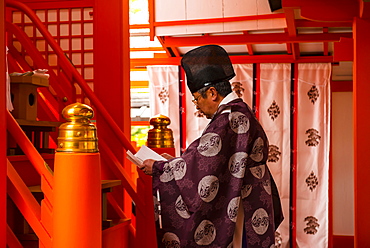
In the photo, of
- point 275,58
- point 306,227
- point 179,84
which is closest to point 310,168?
point 306,227

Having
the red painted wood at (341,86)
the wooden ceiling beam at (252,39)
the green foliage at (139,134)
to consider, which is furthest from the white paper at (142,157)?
the green foliage at (139,134)

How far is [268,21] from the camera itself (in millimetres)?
6672

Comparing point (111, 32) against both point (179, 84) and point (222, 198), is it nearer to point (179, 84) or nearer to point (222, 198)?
point (222, 198)

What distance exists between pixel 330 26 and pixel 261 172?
3538 mm

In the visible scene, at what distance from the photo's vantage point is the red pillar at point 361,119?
543cm

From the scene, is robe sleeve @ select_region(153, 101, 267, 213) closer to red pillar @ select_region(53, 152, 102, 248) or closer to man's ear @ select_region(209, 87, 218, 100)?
man's ear @ select_region(209, 87, 218, 100)

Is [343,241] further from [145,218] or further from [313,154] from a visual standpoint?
[145,218]

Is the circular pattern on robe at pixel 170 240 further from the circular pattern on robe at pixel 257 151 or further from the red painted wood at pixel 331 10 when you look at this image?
the red painted wood at pixel 331 10

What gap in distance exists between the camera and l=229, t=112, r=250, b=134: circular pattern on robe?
3215 millimetres

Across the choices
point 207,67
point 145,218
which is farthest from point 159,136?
point 207,67

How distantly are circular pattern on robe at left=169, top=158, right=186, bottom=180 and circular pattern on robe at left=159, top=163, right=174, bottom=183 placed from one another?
0.02 m

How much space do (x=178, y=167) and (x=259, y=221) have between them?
0.56 m

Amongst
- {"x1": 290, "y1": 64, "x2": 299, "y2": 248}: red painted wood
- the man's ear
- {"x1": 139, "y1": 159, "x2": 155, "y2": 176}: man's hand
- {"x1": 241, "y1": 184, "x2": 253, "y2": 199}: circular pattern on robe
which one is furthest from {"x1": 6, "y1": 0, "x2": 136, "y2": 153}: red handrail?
{"x1": 290, "y1": 64, "x2": 299, "y2": 248}: red painted wood

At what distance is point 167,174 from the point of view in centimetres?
327
